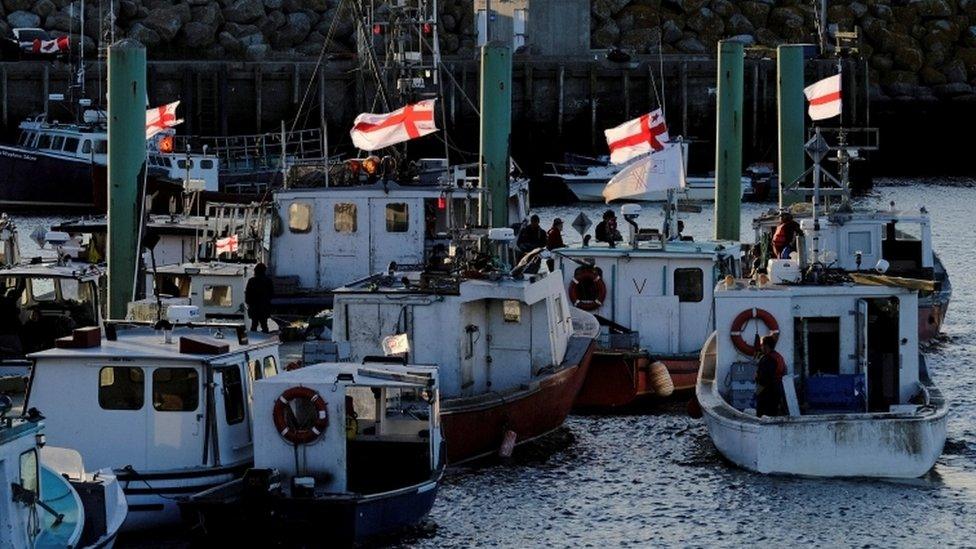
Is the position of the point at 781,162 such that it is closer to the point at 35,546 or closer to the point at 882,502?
Answer: the point at 882,502

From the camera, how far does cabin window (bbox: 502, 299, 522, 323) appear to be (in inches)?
1076

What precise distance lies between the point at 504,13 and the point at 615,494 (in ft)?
186

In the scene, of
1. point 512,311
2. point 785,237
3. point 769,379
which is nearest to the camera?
point 769,379

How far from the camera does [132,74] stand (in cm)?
3153

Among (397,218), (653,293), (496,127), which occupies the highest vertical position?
(496,127)

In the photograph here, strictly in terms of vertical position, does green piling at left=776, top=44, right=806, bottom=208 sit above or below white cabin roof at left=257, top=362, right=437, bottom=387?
above

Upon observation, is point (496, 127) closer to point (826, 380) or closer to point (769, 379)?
point (826, 380)

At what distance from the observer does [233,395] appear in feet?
72.2

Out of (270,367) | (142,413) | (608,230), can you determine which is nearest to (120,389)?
(142,413)

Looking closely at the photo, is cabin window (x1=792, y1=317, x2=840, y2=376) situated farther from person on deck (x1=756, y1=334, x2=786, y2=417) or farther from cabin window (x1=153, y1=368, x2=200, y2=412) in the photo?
cabin window (x1=153, y1=368, x2=200, y2=412)

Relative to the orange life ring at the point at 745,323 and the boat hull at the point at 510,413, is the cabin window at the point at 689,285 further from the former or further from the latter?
the orange life ring at the point at 745,323

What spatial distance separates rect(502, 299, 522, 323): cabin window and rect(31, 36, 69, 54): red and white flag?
158 feet

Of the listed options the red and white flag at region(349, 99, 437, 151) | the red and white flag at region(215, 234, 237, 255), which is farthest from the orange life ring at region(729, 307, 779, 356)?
the red and white flag at region(215, 234, 237, 255)

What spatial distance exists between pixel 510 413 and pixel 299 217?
11271 mm
